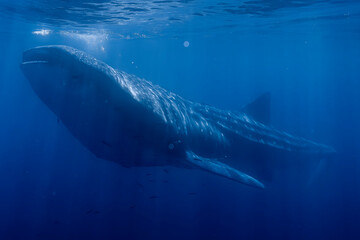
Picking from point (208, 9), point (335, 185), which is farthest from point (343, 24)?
point (335, 185)

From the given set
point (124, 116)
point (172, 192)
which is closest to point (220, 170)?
point (124, 116)

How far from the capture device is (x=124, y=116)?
578 cm

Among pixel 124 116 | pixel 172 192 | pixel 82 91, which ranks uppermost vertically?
pixel 82 91

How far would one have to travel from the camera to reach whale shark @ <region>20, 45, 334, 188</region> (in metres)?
5.29

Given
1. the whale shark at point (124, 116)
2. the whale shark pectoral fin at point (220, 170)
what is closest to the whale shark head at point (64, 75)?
the whale shark at point (124, 116)

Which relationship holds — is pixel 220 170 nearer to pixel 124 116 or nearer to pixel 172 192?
pixel 124 116

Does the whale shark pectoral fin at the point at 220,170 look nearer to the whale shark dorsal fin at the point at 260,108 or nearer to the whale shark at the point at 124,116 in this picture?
the whale shark at the point at 124,116

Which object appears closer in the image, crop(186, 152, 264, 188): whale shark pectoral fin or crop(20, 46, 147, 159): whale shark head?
crop(20, 46, 147, 159): whale shark head

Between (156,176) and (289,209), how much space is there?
963 centimetres

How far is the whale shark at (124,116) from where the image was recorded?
5285 millimetres

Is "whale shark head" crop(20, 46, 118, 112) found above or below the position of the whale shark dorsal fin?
above

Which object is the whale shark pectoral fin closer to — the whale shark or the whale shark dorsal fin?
the whale shark

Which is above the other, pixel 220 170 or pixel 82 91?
pixel 82 91

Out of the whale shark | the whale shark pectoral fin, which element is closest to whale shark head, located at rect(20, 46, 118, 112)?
the whale shark
